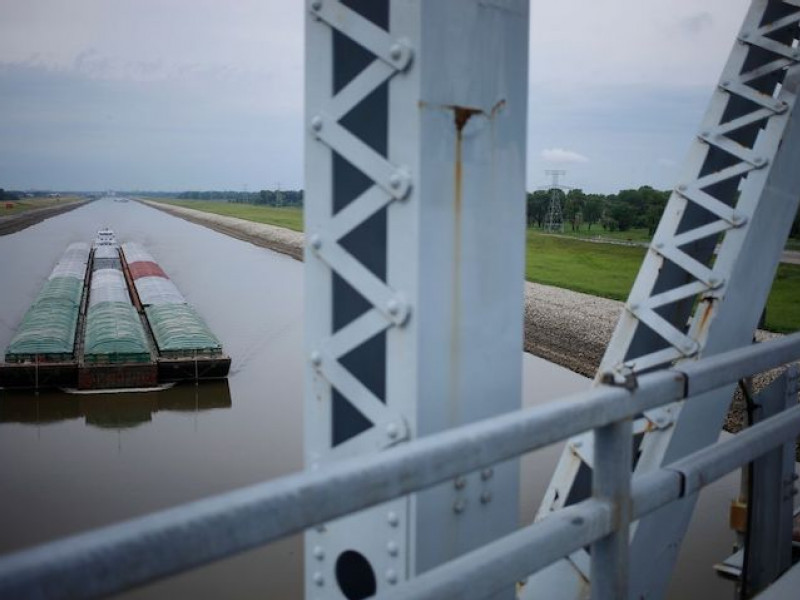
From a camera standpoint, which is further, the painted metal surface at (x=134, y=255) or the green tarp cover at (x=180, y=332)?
the painted metal surface at (x=134, y=255)

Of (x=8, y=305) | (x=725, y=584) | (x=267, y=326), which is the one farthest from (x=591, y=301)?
(x=8, y=305)

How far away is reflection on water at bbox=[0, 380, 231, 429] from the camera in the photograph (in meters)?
25.1

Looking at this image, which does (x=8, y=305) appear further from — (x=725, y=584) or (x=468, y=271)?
(x=468, y=271)

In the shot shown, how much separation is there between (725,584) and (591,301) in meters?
28.1

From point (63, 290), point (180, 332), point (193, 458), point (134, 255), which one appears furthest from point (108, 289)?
point (134, 255)

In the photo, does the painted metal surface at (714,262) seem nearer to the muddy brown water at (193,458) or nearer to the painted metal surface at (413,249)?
the painted metal surface at (413,249)

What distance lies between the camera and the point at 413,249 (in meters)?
2.61

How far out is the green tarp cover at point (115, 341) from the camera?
27172mm

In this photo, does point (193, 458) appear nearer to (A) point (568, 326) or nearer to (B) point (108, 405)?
(B) point (108, 405)

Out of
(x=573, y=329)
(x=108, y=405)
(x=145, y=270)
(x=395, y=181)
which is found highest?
(x=395, y=181)

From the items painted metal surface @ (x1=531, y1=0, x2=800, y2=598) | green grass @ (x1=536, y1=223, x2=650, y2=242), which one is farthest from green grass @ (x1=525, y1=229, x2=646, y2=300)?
painted metal surface @ (x1=531, y1=0, x2=800, y2=598)

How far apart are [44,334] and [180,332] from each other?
4599 millimetres

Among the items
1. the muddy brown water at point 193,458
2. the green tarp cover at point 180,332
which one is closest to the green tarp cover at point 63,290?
the muddy brown water at point 193,458

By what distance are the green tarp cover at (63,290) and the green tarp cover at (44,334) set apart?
3163 mm
